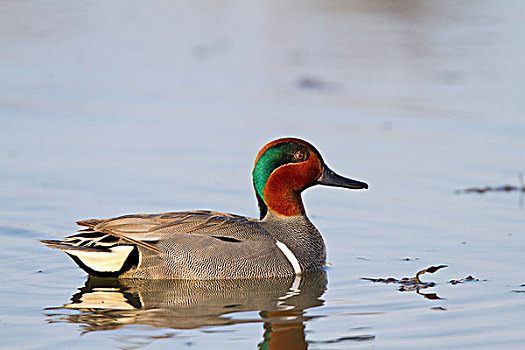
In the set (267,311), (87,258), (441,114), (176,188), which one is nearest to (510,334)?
(267,311)

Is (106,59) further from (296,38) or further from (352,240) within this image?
(352,240)

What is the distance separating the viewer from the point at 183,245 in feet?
28.2

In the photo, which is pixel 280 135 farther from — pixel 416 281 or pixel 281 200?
pixel 416 281

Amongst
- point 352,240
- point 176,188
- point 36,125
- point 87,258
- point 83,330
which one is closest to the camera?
point 83,330

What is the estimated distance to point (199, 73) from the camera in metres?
16.3

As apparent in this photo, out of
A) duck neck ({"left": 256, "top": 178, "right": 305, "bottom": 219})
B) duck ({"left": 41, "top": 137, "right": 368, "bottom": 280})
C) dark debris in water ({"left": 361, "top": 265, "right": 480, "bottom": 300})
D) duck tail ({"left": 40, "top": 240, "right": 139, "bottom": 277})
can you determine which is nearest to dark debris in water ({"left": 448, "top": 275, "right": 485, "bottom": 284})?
dark debris in water ({"left": 361, "top": 265, "right": 480, "bottom": 300})

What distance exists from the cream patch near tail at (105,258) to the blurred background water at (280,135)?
8.8 inches

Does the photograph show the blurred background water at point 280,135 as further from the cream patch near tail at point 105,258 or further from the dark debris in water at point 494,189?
the cream patch near tail at point 105,258

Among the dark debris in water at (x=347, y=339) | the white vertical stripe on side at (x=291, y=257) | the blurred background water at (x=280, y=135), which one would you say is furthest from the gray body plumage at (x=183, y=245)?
the dark debris in water at (x=347, y=339)

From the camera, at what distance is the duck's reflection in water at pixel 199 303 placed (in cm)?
729

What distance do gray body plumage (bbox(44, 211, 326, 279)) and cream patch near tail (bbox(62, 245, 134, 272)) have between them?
12 mm

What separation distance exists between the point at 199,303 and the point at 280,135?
5.36 m

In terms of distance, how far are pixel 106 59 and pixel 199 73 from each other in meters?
1.72

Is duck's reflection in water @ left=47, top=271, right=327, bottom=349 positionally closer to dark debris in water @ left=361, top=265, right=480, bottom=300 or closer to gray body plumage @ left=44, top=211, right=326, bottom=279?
gray body plumage @ left=44, top=211, right=326, bottom=279
